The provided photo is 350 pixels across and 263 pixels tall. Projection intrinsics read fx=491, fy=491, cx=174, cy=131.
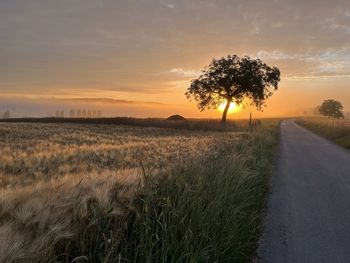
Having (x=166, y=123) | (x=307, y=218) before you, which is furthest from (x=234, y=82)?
(x=307, y=218)

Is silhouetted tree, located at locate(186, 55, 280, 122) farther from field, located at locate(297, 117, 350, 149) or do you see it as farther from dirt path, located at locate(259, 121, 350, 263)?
dirt path, located at locate(259, 121, 350, 263)

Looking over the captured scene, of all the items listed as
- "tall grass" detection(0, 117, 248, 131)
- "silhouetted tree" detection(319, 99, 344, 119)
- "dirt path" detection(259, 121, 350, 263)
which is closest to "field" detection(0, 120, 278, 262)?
"dirt path" detection(259, 121, 350, 263)

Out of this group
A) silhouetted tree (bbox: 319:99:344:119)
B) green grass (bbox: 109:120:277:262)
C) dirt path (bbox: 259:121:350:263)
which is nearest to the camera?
green grass (bbox: 109:120:277:262)

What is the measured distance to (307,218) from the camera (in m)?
10.2

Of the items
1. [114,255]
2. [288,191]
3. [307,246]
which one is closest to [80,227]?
[114,255]

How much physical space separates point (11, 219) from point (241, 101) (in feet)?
212

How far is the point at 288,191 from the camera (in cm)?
1334

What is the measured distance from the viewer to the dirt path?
7727 millimetres

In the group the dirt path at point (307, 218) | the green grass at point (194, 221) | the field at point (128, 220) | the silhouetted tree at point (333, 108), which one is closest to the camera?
the field at point (128, 220)

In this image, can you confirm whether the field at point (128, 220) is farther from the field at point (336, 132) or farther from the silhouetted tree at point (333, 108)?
the silhouetted tree at point (333, 108)

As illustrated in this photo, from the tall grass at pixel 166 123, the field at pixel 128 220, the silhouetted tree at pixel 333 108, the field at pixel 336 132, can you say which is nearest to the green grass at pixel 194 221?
the field at pixel 128 220

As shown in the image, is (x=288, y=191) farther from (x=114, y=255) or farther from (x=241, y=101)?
(x=241, y=101)

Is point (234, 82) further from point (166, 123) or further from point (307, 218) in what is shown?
point (307, 218)

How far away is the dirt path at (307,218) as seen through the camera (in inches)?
304
